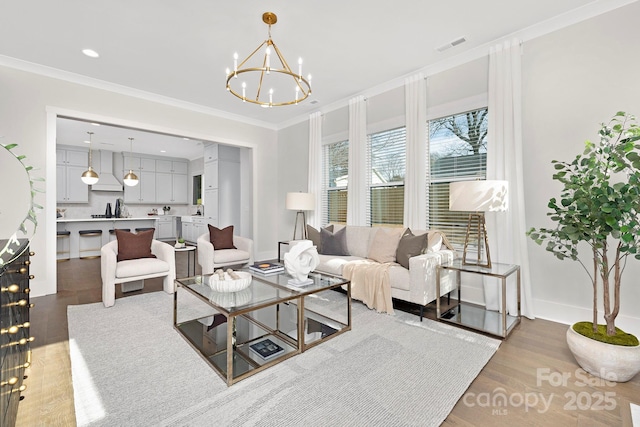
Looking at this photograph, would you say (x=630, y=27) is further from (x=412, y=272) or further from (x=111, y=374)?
(x=111, y=374)

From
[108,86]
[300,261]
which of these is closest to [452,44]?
[300,261]

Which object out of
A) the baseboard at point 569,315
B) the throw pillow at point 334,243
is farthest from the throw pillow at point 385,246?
the baseboard at point 569,315

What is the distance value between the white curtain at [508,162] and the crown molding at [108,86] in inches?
170

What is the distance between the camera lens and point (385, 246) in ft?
11.9

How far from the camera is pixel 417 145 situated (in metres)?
3.85

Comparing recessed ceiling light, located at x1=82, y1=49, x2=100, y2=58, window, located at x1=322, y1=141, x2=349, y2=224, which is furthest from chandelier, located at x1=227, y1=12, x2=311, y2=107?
recessed ceiling light, located at x1=82, y1=49, x2=100, y2=58

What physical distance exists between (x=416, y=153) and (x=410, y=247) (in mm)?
1350

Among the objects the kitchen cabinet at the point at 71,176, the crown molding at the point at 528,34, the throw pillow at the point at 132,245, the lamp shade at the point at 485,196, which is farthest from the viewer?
the kitchen cabinet at the point at 71,176

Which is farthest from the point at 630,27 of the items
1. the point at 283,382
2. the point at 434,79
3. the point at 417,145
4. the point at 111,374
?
→ the point at 111,374

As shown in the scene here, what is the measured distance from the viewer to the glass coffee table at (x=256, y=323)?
6.69 feet

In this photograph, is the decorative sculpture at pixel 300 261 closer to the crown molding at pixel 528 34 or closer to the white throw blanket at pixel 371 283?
the white throw blanket at pixel 371 283

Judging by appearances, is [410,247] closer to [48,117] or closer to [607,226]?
[607,226]

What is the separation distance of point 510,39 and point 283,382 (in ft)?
12.7

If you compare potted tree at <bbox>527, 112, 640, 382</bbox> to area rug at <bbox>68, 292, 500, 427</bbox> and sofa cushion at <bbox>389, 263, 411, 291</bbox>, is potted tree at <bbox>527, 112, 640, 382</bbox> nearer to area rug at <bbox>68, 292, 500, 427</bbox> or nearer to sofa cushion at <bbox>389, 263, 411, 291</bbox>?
area rug at <bbox>68, 292, 500, 427</bbox>
